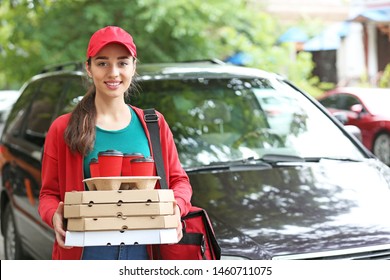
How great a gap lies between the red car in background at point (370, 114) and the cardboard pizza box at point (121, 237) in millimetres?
8434

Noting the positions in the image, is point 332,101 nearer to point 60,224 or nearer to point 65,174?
point 65,174

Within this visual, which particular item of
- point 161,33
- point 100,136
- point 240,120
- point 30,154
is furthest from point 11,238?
point 161,33

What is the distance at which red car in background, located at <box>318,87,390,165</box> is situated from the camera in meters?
11.7

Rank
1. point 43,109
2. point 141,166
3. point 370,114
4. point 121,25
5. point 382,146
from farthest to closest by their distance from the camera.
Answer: point 121,25, point 370,114, point 382,146, point 43,109, point 141,166

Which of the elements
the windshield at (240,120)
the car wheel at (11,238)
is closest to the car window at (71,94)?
the windshield at (240,120)

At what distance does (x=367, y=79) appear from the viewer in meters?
21.3

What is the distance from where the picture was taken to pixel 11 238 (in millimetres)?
6438

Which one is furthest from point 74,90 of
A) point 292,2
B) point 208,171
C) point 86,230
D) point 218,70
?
point 292,2

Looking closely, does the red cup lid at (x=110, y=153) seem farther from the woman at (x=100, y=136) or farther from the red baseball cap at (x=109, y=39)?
the red baseball cap at (x=109, y=39)

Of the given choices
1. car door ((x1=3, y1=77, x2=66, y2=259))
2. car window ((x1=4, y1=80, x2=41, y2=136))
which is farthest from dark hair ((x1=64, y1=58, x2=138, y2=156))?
car window ((x1=4, y1=80, x2=41, y2=136))

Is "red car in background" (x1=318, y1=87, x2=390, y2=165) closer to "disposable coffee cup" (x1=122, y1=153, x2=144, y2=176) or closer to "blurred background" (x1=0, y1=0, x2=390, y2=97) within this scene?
"blurred background" (x1=0, y1=0, x2=390, y2=97)

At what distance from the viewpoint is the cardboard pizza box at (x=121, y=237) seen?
2.71 meters

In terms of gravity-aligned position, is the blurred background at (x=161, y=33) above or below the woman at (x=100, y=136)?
above

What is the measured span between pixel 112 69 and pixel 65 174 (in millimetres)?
407
